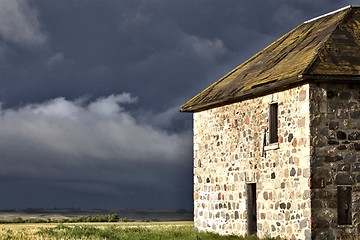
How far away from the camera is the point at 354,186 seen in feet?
77.4

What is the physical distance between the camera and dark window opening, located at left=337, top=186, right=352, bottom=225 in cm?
2341

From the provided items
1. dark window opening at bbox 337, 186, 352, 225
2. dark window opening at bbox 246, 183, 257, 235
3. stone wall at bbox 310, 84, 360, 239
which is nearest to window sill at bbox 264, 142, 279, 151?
dark window opening at bbox 246, 183, 257, 235

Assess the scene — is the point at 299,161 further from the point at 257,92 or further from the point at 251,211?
the point at 251,211

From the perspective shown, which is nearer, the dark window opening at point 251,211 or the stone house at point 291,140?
the stone house at point 291,140

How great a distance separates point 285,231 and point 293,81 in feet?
15.2

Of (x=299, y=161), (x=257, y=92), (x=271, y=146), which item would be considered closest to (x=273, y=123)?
(x=271, y=146)

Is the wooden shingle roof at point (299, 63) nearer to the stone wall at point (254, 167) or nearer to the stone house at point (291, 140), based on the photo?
the stone house at point (291, 140)

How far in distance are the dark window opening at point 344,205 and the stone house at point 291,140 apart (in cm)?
3

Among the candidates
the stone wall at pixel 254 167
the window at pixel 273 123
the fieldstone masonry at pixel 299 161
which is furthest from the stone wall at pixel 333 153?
the window at pixel 273 123

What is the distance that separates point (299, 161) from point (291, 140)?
83cm

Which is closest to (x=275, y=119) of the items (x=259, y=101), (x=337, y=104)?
(x=259, y=101)

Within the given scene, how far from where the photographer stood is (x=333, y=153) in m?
23.4

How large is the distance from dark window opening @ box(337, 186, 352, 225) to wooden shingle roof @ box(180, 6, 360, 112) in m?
3.26

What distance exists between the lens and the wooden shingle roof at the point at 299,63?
23.6 metres
